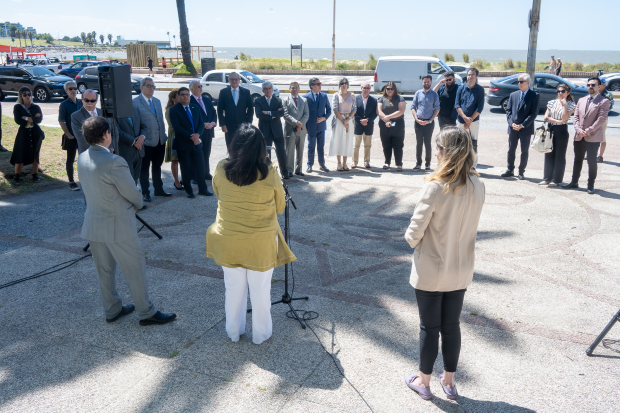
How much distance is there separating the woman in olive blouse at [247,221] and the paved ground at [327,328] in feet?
2.06

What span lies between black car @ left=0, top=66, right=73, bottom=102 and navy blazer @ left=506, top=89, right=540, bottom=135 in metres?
21.9

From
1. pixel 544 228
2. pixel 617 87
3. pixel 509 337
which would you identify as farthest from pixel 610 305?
pixel 617 87

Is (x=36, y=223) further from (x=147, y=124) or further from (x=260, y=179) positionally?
(x=260, y=179)

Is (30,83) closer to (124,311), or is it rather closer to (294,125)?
(294,125)

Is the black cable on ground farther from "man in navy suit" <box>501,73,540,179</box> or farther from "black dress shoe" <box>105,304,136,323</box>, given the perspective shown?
"man in navy suit" <box>501,73,540,179</box>

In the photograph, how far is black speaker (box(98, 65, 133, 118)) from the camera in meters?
6.70

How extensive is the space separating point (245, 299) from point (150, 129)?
512 centimetres

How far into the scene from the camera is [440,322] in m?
3.33

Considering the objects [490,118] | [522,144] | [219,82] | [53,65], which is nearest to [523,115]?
[522,144]

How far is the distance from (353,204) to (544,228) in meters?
2.95

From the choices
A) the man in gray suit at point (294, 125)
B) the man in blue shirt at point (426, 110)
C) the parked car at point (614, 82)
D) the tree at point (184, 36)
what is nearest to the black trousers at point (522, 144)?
the man in blue shirt at point (426, 110)

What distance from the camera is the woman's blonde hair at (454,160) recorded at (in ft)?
9.84

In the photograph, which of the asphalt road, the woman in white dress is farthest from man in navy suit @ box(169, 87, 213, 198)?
the asphalt road

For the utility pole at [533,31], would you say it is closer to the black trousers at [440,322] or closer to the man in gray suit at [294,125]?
the man in gray suit at [294,125]
